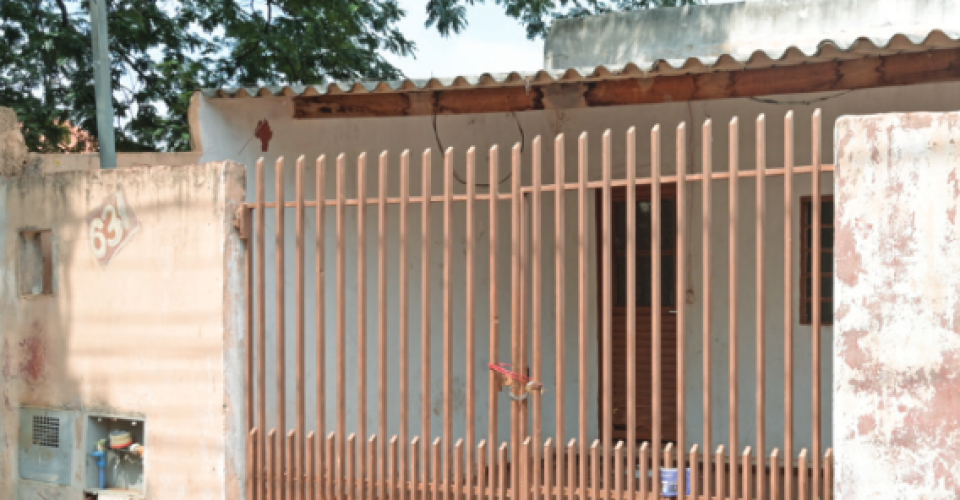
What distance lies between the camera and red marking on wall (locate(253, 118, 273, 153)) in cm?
588

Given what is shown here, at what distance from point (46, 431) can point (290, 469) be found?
5.48 feet

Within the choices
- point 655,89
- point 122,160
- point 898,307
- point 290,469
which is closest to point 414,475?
point 290,469

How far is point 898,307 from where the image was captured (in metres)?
3.28

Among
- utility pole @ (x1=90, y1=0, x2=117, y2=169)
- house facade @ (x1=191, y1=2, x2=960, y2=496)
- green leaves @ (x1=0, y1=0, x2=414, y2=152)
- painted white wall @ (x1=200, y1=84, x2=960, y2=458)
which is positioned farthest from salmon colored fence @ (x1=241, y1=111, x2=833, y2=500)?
green leaves @ (x1=0, y1=0, x2=414, y2=152)

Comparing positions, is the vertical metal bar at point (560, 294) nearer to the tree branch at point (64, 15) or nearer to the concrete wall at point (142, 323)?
the concrete wall at point (142, 323)

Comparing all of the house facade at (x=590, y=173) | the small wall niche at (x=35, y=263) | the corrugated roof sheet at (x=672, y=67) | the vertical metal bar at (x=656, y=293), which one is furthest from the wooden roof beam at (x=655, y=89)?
the small wall niche at (x=35, y=263)

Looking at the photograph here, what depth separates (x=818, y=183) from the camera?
11.1 ft

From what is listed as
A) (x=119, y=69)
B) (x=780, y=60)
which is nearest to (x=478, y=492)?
(x=780, y=60)

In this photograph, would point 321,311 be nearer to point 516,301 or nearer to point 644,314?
point 516,301

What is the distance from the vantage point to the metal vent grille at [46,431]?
5109 millimetres

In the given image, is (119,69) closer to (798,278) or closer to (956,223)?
(798,278)

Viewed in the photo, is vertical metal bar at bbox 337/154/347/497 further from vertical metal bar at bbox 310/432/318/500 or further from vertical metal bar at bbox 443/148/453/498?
vertical metal bar at bbox 443/148/453/498

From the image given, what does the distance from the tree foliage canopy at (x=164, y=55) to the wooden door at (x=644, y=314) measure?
19.3ft

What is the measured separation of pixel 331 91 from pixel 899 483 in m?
3.53
